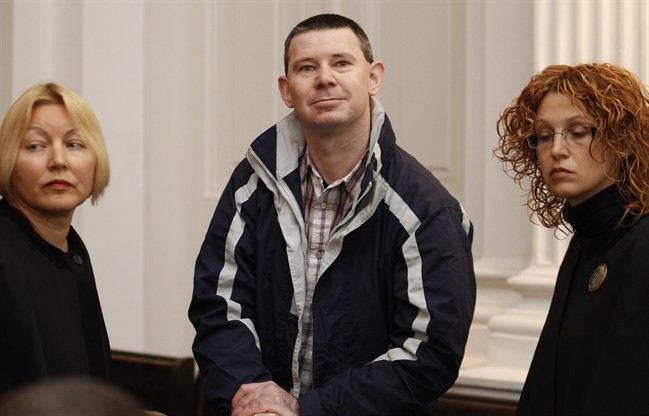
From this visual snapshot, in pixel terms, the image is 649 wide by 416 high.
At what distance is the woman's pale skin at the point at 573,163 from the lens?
6.67 ft

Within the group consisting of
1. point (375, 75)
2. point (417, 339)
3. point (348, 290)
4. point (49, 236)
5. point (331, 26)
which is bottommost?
point (417, 339)

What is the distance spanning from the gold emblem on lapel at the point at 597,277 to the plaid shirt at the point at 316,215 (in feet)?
2.15

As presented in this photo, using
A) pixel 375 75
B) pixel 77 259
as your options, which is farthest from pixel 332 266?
pixel 77 259

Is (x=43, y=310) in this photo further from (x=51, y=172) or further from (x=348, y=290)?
(x=348, y=290)

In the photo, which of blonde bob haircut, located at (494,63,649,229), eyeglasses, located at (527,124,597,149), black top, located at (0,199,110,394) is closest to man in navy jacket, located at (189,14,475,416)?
black top, located at (0,199,110,394)

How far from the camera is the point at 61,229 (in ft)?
8.19

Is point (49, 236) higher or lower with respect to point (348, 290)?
higher

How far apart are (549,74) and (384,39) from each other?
5.91 ft

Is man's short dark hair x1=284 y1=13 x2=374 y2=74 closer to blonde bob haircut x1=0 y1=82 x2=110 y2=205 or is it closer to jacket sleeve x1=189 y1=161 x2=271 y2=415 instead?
jacket sleeve x1=189 y1=161 x2=271 y2=415

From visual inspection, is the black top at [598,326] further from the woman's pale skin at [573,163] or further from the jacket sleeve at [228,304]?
the jacket sleeve at [228,304]

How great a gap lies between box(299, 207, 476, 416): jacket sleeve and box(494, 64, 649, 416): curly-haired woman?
26 cm

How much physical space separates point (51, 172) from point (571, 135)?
1.22 meters

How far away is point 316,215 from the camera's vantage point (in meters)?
2.53

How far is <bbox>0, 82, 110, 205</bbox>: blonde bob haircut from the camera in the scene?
8.05 ft
